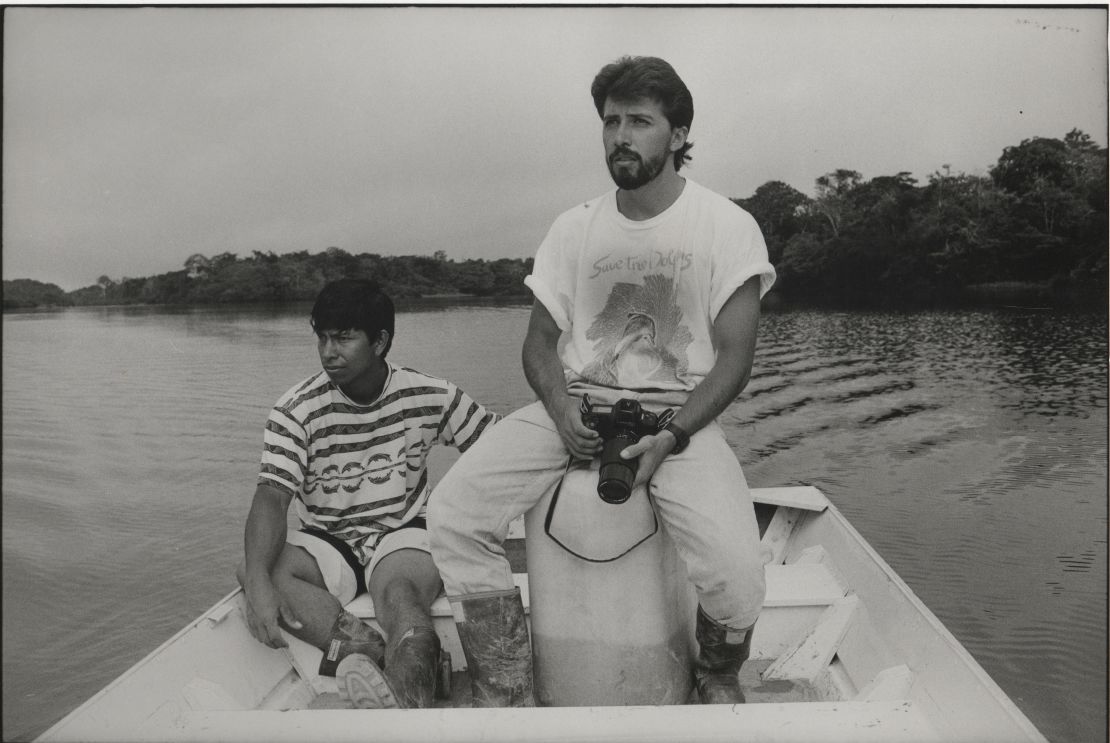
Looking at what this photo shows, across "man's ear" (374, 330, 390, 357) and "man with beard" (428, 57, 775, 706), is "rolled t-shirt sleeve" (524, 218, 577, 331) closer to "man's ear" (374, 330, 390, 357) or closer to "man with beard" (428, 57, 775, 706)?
"man with beard" (428, 57, 775, 706)

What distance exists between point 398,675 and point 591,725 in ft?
2.24

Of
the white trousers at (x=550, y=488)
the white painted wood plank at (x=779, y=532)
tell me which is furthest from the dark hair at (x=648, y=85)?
the white painted wood plank at (x=779, y=532)

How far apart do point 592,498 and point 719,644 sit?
1.58 feet

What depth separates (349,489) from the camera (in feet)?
9.50

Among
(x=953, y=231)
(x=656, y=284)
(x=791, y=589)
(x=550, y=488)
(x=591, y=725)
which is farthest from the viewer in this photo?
(x=953, y=231)

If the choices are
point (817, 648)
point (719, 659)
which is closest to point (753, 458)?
point (817, 648)

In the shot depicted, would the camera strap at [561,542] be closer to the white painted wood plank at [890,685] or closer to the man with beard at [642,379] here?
the man with beard at [642,379]

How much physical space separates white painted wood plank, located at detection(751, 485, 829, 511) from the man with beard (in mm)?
1607

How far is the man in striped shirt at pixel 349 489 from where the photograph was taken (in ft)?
8.90

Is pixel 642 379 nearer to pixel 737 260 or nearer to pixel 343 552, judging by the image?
pixel 737 260

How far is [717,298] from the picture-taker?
247cm

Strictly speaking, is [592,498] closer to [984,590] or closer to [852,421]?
[984,590]

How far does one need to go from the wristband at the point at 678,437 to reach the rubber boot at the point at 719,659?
0.41 metres

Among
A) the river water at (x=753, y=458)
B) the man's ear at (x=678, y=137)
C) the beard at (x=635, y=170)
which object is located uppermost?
the man's ear at (x=678, y=137)
